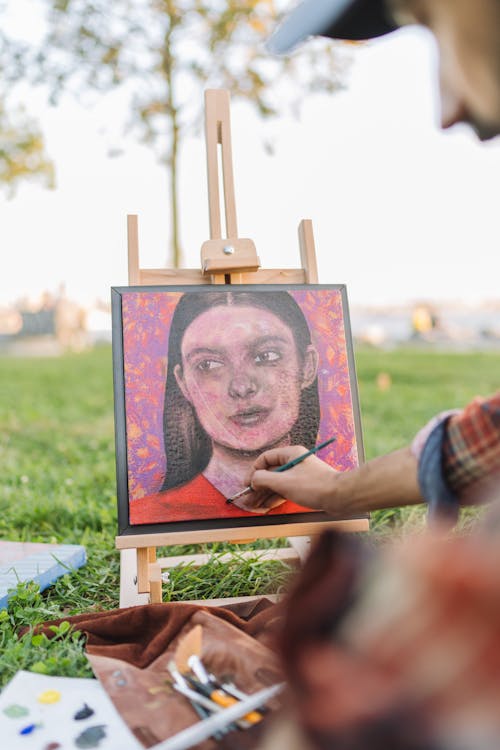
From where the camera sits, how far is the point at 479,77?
1.31 meters

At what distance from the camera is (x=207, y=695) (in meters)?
1.61

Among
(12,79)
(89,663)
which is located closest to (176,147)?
(12,79)

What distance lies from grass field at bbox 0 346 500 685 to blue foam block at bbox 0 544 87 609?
0.04m

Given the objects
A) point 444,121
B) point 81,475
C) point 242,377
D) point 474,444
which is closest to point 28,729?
point 474,444

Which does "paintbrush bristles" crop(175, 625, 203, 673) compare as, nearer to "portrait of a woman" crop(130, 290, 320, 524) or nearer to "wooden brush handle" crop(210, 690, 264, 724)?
"wooden brush handle" crop(210, 690, 264, 724)

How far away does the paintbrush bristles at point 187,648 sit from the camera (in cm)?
176

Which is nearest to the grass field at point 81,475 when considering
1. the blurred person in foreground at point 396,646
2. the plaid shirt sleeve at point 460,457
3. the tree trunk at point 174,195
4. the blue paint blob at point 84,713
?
the blue paint blob at point 84,713

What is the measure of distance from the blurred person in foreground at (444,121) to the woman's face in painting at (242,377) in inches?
25.0

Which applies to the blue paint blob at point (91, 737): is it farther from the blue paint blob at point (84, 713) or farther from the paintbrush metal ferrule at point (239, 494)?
the paintbrush metal ferrule at point (239, 494)

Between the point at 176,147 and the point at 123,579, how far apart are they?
589 cm

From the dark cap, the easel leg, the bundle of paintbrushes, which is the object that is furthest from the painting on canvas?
the dark cap

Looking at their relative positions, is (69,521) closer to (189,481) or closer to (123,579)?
(123,579)

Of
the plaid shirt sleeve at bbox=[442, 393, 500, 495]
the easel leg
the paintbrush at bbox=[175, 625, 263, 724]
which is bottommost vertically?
the paintbrush at bbox=[175, 625, 263, 724]

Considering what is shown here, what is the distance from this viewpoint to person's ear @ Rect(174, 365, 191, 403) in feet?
8.05
